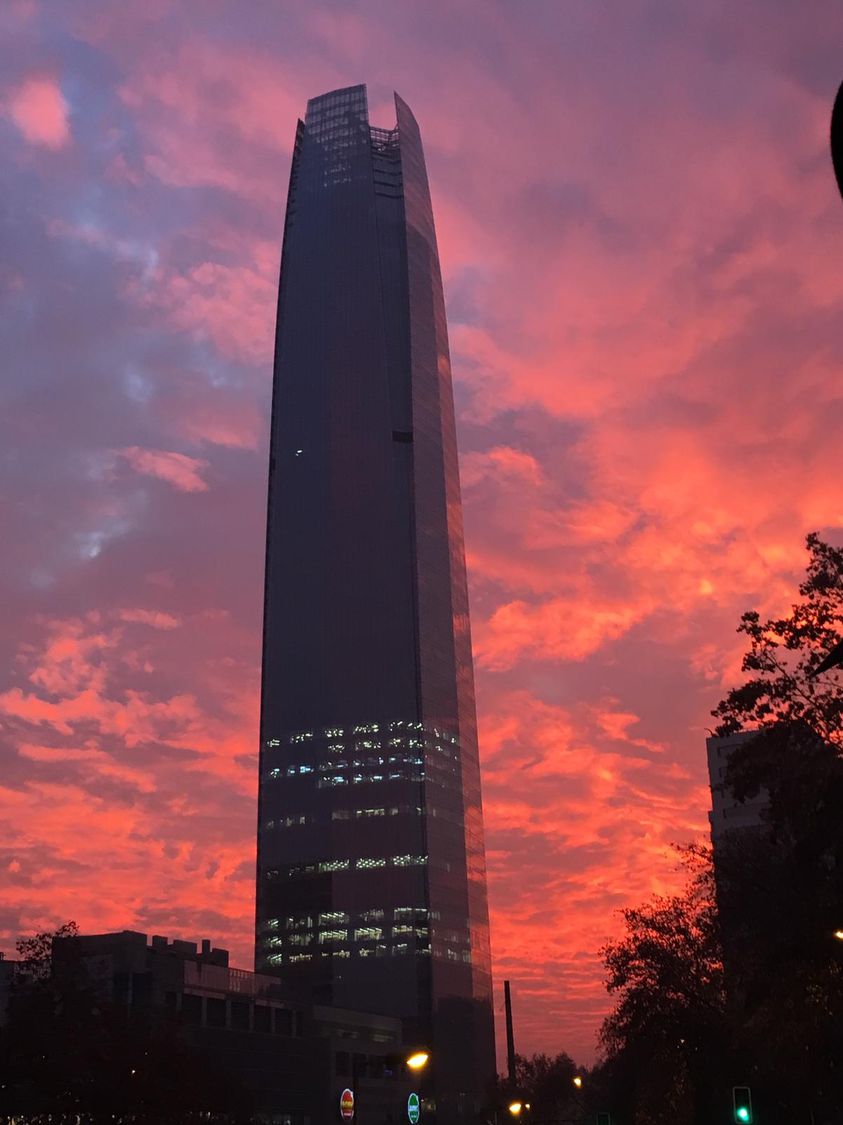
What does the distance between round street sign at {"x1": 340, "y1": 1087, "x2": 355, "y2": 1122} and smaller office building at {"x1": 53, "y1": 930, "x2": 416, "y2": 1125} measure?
310 ft

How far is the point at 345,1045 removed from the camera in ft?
653

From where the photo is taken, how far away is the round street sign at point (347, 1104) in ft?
135

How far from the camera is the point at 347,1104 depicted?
1633 inches

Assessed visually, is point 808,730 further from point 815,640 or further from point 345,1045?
point 345,1045

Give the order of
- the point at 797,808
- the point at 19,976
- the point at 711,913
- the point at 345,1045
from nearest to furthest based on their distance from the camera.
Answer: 1. the point at 797,808
2. the point at 711,913
3. the point at 19,976
4. the point at 345,1045

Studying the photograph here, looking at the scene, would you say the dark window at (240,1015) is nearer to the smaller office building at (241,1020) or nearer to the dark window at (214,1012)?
the smaller office building at (241,1020)

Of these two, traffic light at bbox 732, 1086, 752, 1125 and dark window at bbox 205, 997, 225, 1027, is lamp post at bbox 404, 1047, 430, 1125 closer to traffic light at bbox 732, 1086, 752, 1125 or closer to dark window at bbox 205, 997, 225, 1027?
traffic light at bbox 732, 1086, 752, 1125

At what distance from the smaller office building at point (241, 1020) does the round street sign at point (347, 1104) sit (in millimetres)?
94546

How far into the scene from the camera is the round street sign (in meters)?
41.1

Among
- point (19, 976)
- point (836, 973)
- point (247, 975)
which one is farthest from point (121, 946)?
point (836, 973)

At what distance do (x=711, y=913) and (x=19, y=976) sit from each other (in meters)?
40.5

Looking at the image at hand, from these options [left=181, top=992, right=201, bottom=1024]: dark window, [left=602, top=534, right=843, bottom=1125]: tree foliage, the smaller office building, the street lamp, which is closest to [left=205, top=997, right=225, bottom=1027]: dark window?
the smaller office building

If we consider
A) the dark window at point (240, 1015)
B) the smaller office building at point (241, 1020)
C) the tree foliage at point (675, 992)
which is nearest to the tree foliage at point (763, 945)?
the tree foliage at point (675, 992)

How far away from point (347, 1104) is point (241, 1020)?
136 metres
